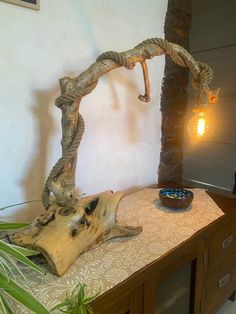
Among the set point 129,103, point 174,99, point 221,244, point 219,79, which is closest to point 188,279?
point 221,244

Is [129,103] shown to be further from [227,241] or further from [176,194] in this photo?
[227,241]

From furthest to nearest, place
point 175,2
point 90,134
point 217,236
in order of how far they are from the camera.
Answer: point 175,2 < point 90,134 < point 217,236

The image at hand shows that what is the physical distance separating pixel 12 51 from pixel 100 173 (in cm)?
67

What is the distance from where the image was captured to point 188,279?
1.00 m

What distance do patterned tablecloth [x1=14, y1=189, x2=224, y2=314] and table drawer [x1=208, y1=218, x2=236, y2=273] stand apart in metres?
0.08

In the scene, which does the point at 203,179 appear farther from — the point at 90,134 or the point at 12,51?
the point at 12,51

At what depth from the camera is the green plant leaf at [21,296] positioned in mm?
494

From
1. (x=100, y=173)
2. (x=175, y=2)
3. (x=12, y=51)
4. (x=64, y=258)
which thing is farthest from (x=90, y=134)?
(x=175, y=2)

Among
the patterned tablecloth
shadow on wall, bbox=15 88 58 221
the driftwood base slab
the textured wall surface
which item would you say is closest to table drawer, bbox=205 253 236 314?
the patterned tablecloth

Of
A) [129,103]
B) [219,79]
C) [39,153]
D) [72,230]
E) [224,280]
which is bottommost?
[224,280]

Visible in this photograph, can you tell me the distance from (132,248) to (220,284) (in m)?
0.66

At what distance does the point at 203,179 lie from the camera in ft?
6.17

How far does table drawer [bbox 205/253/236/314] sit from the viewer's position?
1.13m

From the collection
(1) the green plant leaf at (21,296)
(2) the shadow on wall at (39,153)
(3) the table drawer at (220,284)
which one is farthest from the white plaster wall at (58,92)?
(3) the table drawer at (220,284)
